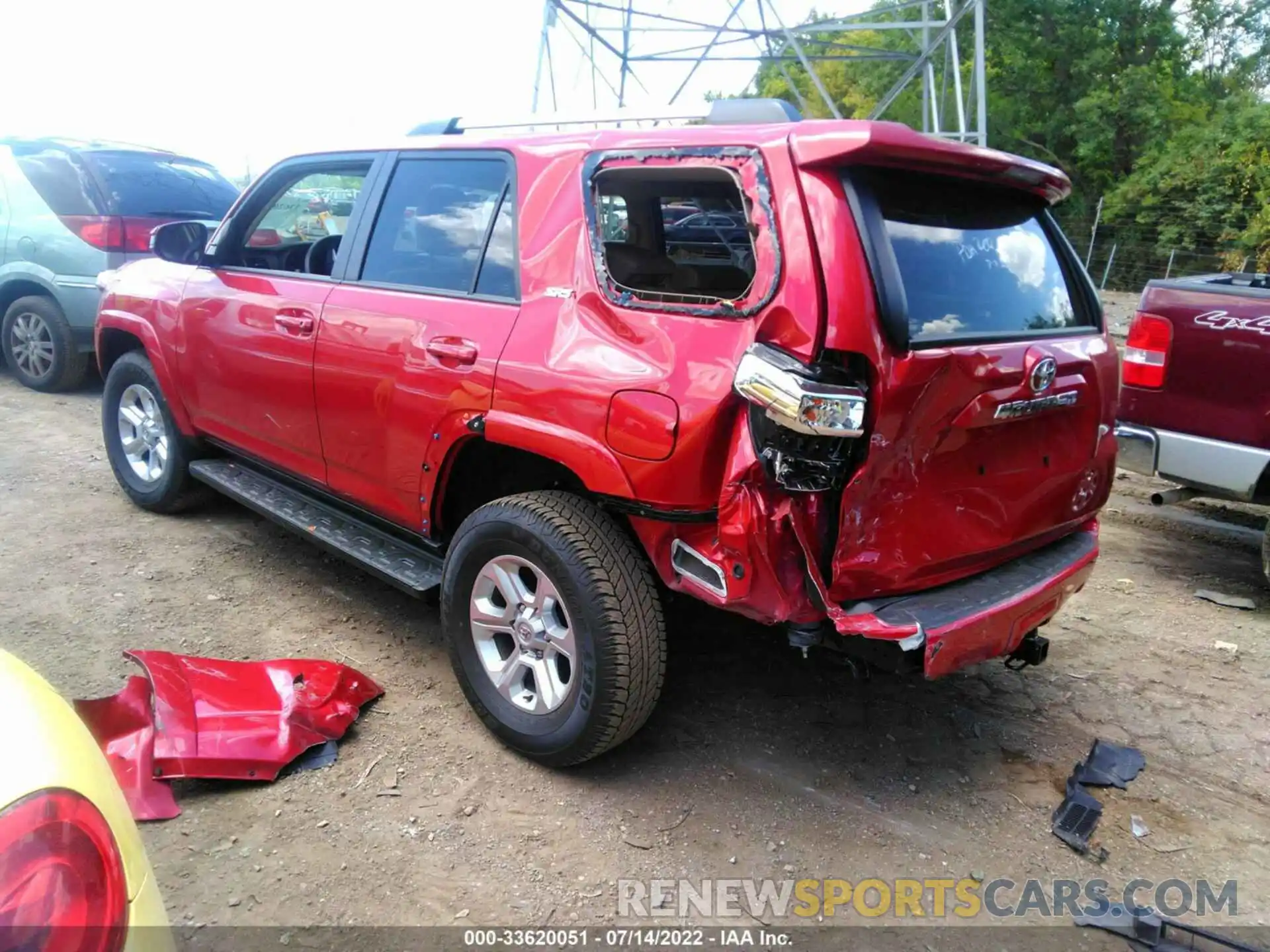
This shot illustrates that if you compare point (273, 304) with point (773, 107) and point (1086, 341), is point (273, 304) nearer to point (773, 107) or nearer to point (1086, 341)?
point (773, 107)

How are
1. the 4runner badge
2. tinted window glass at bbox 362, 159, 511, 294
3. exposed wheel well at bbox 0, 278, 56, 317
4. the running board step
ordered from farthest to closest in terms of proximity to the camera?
exposed wheel well at bbox 0, 278, 56, 317
the running board step
tinted window glass at bbox 362, 159, 511, 294
the 4runner badge

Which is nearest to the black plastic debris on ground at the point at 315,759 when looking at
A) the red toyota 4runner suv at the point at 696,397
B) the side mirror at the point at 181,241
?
the red toyota 4runner suv at the point at 696,397

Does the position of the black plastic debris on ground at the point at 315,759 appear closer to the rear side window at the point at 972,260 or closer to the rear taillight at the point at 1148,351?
the rear side window at the point at 972,260

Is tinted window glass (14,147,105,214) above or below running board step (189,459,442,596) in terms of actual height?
above

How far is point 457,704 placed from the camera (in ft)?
11.1

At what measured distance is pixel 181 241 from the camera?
14.9 feet

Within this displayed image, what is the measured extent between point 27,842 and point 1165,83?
31.9 metres

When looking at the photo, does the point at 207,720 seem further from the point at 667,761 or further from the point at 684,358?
the point at 684,358

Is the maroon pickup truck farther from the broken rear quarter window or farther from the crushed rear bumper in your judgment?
the broken rear quarter window

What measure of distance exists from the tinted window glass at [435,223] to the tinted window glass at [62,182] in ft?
16.0

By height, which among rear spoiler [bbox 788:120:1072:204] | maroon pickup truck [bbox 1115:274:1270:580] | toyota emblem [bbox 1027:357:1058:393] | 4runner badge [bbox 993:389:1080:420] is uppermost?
rear spoiler [bbox 788:120:1072:204]

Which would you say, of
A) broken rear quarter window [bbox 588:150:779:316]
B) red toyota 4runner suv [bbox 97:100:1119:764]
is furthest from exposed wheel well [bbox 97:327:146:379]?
broken rear quarter window [bbox 588:150:779:316]

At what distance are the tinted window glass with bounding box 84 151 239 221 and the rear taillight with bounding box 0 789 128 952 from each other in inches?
259

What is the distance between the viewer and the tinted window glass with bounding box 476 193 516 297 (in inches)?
122
